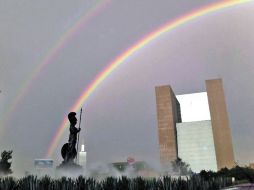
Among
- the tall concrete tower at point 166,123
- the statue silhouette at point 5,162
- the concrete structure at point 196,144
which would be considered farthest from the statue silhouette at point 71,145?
the concrete structure at point 196,144

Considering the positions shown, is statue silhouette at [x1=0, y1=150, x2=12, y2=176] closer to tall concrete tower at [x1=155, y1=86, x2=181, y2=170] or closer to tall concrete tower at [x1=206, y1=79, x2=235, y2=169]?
tall concrete tower at [x1=155, y1=86, x2=181, y2=170]

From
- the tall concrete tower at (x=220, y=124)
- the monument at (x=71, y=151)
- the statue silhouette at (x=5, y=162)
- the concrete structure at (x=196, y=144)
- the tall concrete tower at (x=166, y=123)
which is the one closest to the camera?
the monument at (x=71, y=151)

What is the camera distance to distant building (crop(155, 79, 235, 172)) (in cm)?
14975

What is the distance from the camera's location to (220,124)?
155m

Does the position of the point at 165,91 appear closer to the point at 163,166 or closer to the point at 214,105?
the point at 214,105

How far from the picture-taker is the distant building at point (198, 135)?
491ft

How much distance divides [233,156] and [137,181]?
151 metres

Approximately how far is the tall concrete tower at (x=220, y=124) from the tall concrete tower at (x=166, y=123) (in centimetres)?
2315

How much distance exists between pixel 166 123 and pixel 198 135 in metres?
20.3

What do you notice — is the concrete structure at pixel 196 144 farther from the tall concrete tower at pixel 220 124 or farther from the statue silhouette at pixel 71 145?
the statue silhouette at pixel 71 145

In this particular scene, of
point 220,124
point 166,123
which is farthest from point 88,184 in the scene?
point 220,124

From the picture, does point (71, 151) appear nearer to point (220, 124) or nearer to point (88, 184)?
point (88, 184)

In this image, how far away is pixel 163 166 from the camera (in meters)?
154

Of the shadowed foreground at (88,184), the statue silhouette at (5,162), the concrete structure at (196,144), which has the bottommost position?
the shadowed foreground at (88,184)
